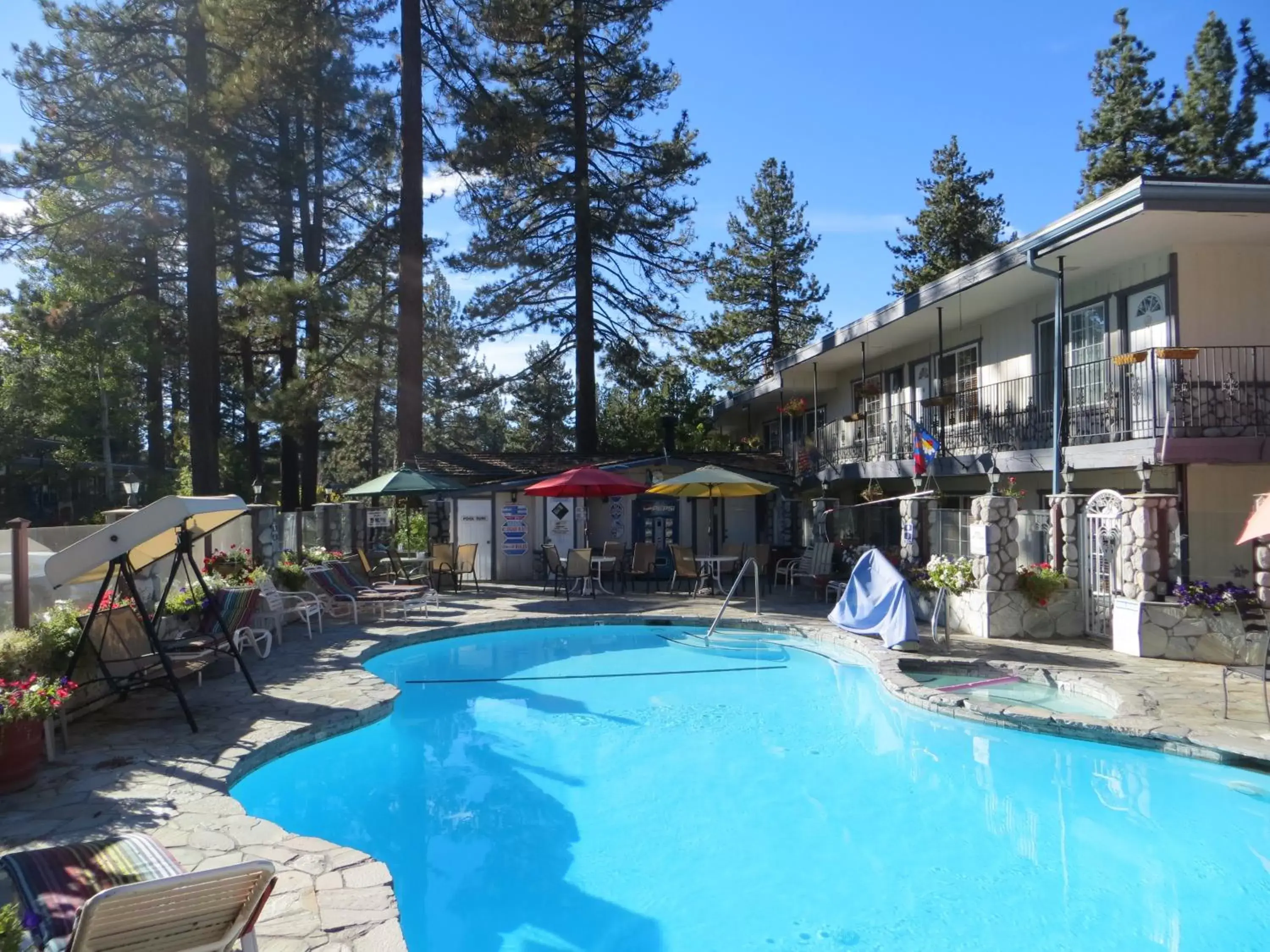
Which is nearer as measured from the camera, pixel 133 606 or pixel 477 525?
pixel 133 606

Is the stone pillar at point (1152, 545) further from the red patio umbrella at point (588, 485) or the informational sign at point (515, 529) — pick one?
the informational sign at point (515, 529)

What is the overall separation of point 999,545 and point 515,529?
11788 millimetres

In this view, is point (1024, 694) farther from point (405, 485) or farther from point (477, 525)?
point (477, 525)

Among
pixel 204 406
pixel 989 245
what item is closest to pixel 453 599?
pixel 204 406

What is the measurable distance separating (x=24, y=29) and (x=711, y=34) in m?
13.8

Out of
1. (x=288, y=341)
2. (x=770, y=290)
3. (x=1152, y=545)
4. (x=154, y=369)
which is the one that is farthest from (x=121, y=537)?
(x=770, y=290)

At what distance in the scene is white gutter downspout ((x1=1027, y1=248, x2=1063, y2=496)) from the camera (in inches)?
466

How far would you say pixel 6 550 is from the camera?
36.8 feet

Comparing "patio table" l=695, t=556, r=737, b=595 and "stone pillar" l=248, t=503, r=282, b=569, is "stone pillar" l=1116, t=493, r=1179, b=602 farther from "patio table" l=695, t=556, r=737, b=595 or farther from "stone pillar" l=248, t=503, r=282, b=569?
"stone pillar" l=248, t=503, r=282, b=569

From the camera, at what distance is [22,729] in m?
5.38

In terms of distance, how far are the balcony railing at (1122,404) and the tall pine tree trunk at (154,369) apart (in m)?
19.6

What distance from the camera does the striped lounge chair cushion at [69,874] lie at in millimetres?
3102

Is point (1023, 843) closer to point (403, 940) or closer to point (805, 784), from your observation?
point (805, 784)

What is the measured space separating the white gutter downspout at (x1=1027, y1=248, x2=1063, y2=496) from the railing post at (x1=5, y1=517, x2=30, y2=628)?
12.3 m
